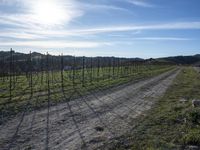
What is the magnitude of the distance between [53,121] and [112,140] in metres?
3.98

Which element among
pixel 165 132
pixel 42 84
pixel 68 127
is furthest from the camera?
pixel 42 84

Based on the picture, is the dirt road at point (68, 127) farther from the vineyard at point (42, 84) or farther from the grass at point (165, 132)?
the vineyard at point (42, 84)

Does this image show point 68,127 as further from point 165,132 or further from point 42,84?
point 42,84

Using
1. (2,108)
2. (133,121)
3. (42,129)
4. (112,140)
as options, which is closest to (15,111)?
(2,108)

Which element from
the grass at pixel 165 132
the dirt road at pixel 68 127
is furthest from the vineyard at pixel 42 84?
the grass at pixel 165 132

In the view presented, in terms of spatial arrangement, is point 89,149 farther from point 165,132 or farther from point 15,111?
point 15,111

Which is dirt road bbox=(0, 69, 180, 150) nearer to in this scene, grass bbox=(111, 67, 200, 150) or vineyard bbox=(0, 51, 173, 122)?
grass bbox=(111, 67, 200, 150)

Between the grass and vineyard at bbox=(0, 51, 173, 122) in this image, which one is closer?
the grass

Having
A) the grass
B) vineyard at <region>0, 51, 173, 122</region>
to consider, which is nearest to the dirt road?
the grass

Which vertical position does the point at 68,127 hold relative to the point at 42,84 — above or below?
above

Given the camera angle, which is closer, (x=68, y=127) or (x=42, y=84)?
(x=68, y=127)

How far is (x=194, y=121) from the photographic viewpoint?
13289mm

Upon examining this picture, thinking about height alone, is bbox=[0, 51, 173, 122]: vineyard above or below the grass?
below

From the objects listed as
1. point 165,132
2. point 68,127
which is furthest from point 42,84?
point 165,132
